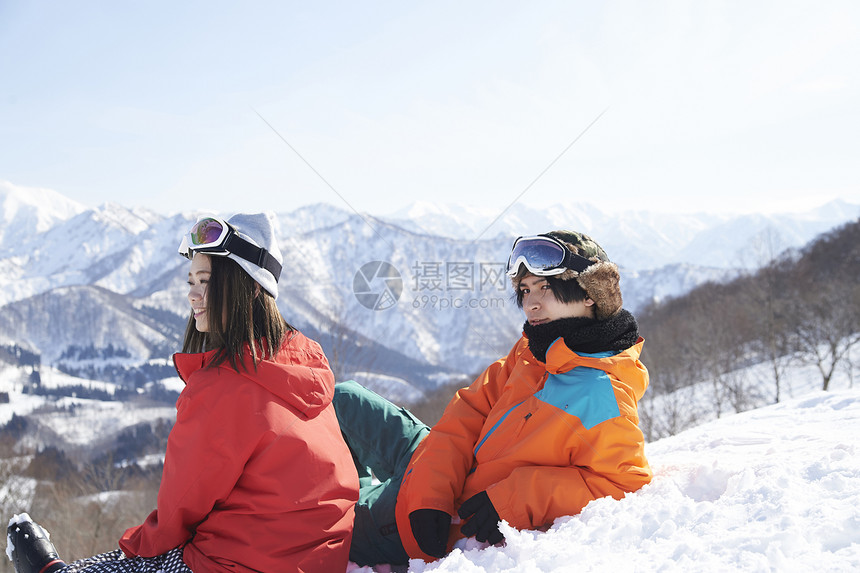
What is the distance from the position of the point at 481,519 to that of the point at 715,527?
1048 mm

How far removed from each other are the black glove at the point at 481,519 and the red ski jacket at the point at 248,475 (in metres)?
0.67

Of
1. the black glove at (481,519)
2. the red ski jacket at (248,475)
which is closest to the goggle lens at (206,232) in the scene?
the red ski jacket at (248,475)

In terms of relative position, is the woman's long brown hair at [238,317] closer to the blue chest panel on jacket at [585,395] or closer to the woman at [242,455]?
the woman at [242,455]

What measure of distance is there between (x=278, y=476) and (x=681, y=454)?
9.39 ft

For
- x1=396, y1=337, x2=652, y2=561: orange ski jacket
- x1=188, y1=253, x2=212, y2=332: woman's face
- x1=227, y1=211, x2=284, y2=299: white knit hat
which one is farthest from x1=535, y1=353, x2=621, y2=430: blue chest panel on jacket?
x1=188, y1=253, x2=212, y2=332: woman's face

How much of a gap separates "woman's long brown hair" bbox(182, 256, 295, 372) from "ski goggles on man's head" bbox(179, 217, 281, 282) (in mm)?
53

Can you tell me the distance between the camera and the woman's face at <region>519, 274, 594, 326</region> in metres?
3.14

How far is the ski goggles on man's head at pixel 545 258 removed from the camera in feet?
10.4

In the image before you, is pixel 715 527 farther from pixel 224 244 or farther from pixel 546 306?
pixel 224 244

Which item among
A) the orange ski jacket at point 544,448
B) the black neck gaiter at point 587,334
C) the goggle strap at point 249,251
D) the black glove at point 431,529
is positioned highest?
the goggle strap at point 249,251

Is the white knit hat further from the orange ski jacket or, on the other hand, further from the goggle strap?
the orange ski jacket

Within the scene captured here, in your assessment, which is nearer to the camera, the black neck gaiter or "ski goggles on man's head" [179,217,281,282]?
"ski goggles on man's head" [179,217,281,282]

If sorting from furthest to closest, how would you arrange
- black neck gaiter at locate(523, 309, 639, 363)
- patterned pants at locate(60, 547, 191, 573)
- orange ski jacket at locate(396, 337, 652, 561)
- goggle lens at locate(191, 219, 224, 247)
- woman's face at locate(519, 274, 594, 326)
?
1. woman's face at locate(519, 274, 594, 326)
2. black neck gaiter at locate(523, 309, 639, 363)
3. goggle lens at locate(191, 219, 224, 247)
4. orange ski jacket at locate(396, 337, 652, 561)
5. patterned pants at locate(60, 547, 191, 573)

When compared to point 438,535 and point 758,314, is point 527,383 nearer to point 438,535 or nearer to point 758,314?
point 438,535
